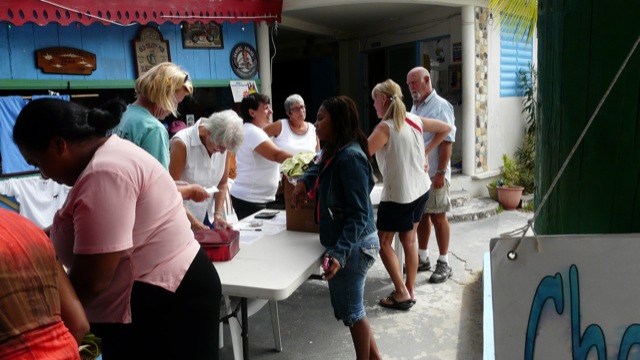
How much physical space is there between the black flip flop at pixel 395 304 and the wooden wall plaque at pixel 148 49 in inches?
156

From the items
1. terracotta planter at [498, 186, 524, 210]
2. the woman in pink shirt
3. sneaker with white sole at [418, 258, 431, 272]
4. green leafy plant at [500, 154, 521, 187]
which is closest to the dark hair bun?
the woman in pink shirt

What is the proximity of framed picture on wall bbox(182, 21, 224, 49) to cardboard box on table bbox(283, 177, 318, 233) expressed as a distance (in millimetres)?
3636

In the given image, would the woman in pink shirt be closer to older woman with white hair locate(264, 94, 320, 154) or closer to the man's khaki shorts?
older woman with white hair locate(264, 94, 320, 154)

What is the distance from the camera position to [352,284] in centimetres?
282

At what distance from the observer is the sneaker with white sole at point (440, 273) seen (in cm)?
463

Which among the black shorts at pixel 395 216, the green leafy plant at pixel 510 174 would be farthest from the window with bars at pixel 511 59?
→ the black shorts at pixel 395 216

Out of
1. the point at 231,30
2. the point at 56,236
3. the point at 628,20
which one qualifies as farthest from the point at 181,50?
the point at 628,20

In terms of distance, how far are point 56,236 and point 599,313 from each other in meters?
1.63

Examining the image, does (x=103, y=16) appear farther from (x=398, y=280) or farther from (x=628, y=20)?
(x=628, y=20)

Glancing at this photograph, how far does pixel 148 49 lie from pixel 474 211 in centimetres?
502

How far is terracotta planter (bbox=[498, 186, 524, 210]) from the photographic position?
24.5 ft

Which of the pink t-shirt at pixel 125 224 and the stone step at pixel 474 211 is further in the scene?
the stone step at pixel 474 211

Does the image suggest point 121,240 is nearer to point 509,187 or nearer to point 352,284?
point 352,284

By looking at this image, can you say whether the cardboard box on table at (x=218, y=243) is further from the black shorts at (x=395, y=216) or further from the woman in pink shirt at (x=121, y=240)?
the black shorts at (x=395, y=216)
